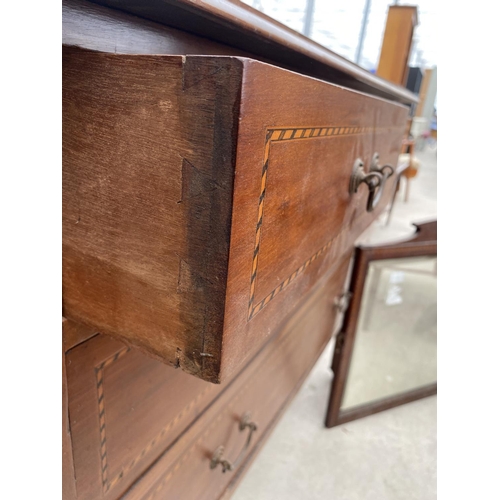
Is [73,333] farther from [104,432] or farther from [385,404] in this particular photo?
[385,404]

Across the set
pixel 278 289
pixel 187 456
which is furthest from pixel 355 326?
pixel 278 289

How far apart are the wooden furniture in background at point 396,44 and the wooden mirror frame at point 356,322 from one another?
637mm

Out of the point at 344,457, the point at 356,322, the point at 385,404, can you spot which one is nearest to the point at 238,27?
the point at 356,322

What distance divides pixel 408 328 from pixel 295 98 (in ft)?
3.48

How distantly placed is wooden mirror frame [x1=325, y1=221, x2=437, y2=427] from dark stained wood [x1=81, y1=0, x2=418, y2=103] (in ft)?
1.72

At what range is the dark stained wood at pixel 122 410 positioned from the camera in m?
0.31

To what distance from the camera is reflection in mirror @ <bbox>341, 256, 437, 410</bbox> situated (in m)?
1.01

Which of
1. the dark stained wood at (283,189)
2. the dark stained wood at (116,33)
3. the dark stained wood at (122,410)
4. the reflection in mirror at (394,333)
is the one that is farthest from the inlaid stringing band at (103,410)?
the reflection in mirror at (394,333)

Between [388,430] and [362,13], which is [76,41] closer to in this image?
[388,430]

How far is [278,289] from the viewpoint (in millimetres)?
302

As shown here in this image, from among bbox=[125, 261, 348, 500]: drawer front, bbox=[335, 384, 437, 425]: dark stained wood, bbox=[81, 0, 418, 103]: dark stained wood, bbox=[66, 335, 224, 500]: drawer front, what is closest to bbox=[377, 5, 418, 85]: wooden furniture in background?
bbox=[125, 261, 348, 500]: drawer front

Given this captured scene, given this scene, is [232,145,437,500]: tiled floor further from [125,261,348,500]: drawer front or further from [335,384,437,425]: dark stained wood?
[125,261,348,500]: drawer front

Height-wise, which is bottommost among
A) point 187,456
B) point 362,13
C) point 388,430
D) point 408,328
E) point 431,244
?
point 388,430

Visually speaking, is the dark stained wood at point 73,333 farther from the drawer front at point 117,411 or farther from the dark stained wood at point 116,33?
the dark stained wood at point 116,33
